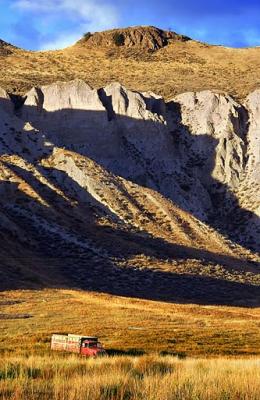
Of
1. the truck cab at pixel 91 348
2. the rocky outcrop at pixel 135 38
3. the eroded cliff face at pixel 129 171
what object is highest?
the rocky outcrop at pixel 135 38

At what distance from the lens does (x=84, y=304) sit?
143 feet

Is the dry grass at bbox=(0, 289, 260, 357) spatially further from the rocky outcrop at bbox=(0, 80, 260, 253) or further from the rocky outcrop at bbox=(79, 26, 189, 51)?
the rocky outcrop at bbox=(79, 26, 189, 51)

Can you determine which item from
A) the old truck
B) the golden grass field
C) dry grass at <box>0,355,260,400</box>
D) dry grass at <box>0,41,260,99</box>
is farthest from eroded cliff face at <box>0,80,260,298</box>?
dry grass at <box>0,355,260,400</box>

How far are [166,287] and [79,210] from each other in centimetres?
1563

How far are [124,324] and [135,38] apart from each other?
375 feet

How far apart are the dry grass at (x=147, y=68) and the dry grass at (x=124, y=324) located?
58184 mm

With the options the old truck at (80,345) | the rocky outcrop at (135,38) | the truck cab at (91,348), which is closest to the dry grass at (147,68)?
the rocky outcrop at (135,38)

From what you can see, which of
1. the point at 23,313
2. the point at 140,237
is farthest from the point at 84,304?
the point at 140,237

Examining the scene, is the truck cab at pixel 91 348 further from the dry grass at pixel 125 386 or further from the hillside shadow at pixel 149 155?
the hillside shadow at pixel 149 155

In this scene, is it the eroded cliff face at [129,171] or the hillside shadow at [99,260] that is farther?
the eroded cliff face at [129,171]

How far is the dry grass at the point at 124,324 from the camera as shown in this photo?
2811cm

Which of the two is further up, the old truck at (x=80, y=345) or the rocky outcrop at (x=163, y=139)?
the rocky outcrop at (x=163, y=139)

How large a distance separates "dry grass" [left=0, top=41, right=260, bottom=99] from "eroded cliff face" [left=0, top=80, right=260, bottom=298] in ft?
44.0

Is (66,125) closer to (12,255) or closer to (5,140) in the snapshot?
(5,140)
